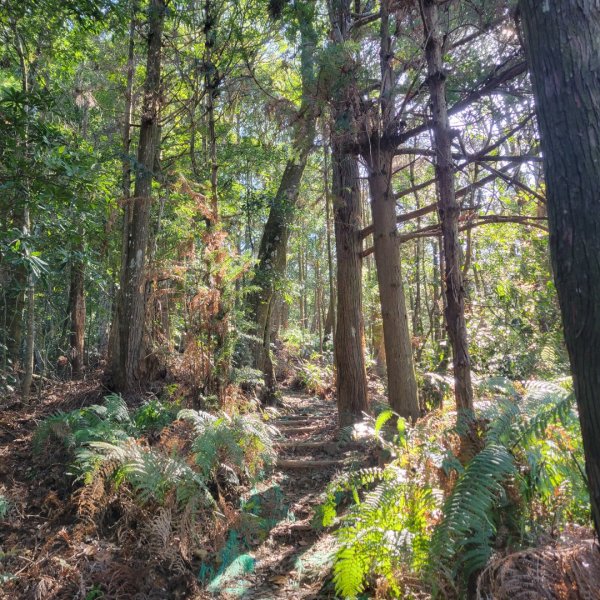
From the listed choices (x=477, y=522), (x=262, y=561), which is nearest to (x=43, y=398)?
(x=262, y=561)

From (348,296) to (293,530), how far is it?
4.43 m

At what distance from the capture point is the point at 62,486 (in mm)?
5293

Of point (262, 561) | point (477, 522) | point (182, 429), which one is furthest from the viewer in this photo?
point (182, 429)

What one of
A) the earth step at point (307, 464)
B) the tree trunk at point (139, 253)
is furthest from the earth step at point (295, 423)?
the tree trunk at point (139, 253)

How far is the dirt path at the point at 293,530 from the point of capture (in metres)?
4.03

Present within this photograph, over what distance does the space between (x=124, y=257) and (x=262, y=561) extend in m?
6.48

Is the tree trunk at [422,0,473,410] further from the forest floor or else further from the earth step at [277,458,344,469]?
the earth step at [277,458,344,469]

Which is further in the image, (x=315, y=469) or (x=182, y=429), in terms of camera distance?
(x=315, y=469)

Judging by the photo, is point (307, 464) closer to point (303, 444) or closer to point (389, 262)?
point (303, 444)

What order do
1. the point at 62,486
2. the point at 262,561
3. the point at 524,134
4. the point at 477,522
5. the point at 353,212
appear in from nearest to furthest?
the point at 477,522 → the point at 262,561 → the point at 62,486 → the point at 524,134 → the point at 353,212

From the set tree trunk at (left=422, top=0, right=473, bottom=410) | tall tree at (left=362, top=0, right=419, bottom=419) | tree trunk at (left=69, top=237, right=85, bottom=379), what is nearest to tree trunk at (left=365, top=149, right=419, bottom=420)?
tall tree at (left=362, top=0, right=419, bottom=419)

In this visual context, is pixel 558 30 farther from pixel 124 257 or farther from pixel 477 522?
pixel 124 257

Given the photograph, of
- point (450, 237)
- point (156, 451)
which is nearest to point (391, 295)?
point (450, 237)

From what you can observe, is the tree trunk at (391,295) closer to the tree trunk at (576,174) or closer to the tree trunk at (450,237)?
the tree trunk at (450,237)
